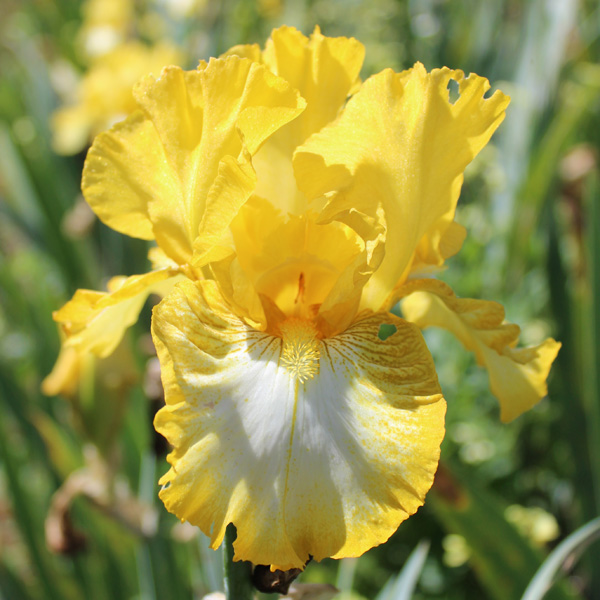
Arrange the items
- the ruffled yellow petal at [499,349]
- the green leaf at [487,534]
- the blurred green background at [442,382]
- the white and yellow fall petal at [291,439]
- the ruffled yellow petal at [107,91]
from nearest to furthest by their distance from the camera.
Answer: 1. the white and yellow fall petal at [291,439]
2. the ruffled yellow petal at [499,349]
3. the green leaf at [487,534]
4. the blurred green background at [442,382]
5. the ruffled yellow petal at [107,91]

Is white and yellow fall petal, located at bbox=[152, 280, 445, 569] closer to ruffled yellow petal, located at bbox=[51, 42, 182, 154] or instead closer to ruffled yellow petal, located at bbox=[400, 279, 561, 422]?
ruffled yellow petal, located at bbox=[400, 279, 561, 422]

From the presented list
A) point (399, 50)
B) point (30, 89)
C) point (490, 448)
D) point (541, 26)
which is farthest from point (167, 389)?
point (30, 89)

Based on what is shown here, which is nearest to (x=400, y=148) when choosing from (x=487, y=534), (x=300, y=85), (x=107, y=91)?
(x=300, y=85)

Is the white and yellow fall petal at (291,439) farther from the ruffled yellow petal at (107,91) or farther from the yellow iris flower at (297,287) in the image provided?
the ruffled yellow petal at (107,91)

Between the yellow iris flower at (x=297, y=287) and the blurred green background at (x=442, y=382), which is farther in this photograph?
the blurred green background at (x=442, y=382)

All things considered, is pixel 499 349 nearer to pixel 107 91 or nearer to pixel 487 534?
pixel 487 534

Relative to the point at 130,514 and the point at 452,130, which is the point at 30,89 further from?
the point at 452,130

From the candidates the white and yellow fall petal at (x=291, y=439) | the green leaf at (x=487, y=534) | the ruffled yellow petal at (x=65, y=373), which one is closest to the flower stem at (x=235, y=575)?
the white and yellow fall petal at (x=291, y=439)
